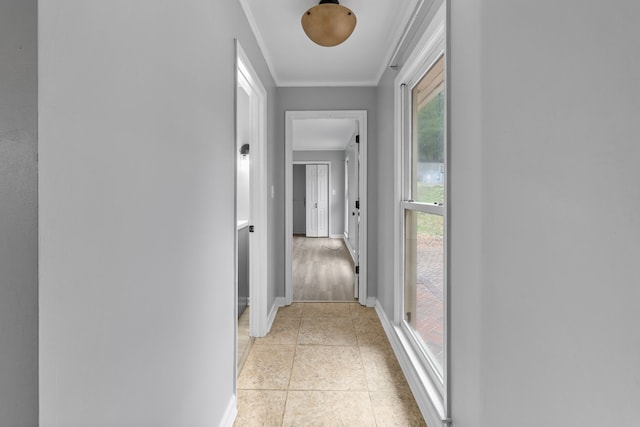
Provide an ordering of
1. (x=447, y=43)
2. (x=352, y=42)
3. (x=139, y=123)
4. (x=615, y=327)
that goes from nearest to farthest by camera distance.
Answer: (x=615, y=327) < (x=139, y=123) < (x=447, y=43) < (x=352, y=42)

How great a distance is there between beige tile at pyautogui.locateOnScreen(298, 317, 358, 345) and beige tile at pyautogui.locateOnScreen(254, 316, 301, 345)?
58 millimetres

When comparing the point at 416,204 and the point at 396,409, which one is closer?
the point at 396,409

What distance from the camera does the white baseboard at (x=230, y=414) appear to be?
1744mm

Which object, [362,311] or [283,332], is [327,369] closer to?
[283,332]

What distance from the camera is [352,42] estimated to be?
109 inches

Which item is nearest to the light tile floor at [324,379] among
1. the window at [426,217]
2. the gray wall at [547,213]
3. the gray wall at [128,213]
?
the window at [426,217]

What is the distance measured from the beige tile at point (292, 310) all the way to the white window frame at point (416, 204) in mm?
1156

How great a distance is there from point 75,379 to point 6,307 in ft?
0.81

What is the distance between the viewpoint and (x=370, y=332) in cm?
307

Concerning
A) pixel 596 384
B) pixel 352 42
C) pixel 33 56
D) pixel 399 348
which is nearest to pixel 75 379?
pixel 33 56

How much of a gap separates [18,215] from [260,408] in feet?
5.91

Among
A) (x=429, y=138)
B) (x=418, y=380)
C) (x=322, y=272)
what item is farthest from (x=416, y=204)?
(x=322, y=272)

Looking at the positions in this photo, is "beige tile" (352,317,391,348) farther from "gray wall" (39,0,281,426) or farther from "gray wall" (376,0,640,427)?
"gray wall" (39,0,281,426)

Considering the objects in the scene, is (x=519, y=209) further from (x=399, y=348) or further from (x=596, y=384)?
(x=399, y=348)
